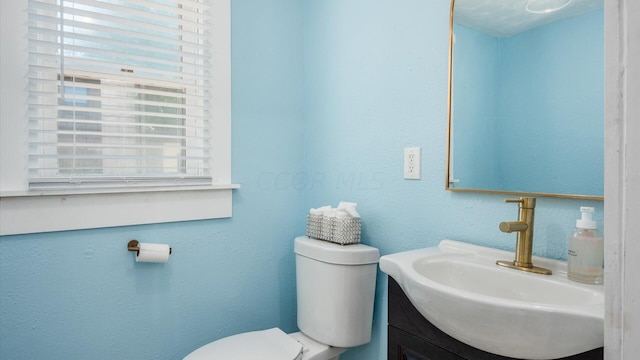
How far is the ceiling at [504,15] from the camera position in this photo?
955 millimetres

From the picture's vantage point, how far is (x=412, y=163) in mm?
1323

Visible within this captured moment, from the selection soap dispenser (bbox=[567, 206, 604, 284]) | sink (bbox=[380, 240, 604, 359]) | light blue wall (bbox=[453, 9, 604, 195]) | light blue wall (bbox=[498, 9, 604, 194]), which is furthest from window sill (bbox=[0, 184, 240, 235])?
soap dispenser (bbox=[567, 206, 604, 284])

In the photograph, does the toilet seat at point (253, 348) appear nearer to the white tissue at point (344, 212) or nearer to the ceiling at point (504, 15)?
the white tissue at point (344, 212)

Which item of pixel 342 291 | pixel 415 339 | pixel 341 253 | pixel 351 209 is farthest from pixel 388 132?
pixel 415 339

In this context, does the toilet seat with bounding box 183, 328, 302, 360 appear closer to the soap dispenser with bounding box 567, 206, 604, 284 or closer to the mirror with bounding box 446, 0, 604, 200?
the mirror with bounding box 446, 0, 604, 200

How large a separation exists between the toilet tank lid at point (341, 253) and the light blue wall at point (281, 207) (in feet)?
0.27

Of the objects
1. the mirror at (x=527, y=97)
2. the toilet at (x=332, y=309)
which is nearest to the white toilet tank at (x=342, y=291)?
the toilet at (x=332, y=309)

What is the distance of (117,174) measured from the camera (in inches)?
56.2

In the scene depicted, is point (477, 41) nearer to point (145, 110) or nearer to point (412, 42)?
point (412, 42)

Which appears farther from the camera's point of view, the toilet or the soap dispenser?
the toilet

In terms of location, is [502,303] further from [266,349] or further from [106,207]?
[106,207]

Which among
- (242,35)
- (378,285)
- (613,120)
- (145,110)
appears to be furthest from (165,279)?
(613,120)

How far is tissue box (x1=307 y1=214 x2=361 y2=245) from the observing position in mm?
1423

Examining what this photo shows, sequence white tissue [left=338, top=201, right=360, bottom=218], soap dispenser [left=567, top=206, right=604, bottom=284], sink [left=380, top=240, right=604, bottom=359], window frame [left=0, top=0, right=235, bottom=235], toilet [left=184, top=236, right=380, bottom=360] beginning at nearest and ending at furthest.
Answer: sink [left=380, top=240, right=604, bottom=359] → soap dispenser [left=567, top=206, right=604, bottom=284] → window frame [left=0, top=0, right=235, bottom=235] → toilet [left=184, top=236, right=380, bottom=360] → white tissue [left=338, top=201, right=360, bottom=218]
